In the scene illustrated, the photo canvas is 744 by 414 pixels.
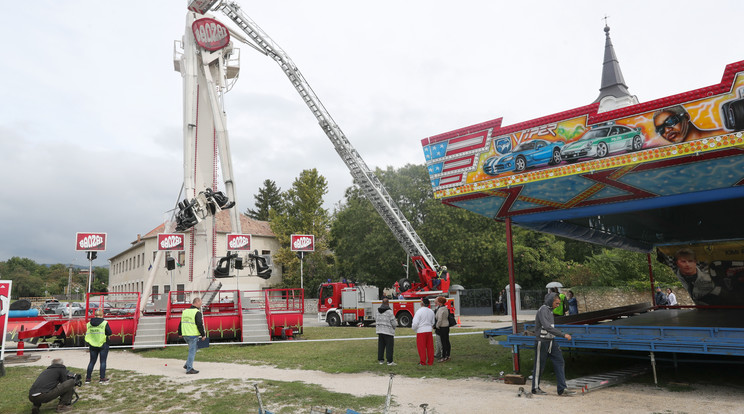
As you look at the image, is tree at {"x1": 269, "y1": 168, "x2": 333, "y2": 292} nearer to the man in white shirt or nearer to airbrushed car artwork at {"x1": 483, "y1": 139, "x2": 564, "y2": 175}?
the man in white shirt

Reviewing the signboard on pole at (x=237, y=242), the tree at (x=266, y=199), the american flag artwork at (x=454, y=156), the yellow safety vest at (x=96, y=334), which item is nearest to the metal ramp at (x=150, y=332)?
the signboard on pole at (x=237, y=242)

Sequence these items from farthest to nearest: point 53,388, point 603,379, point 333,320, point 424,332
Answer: point 333,320 < point 424,332 < point 603,379 < point 53,388

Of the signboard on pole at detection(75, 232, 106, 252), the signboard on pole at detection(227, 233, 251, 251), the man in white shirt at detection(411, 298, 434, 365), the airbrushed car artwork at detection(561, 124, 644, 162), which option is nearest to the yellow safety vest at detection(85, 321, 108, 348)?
the man in white shirt at detection(411, 298, 434, 365)

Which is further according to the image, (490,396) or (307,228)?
(307,228)

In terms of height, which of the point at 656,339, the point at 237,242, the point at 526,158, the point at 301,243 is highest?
the point at 526,158

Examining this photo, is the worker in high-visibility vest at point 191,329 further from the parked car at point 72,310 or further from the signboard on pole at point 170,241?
the parked car at point 72,310

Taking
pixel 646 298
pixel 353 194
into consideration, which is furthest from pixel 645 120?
pixel 353 194

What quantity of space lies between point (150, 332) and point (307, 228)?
96.4ft

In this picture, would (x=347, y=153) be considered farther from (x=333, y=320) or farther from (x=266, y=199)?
(x=266, y=199)

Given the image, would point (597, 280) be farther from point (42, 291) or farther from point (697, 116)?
point (42, 291)

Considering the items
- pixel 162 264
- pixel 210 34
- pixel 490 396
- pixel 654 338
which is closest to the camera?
pixel 490 396

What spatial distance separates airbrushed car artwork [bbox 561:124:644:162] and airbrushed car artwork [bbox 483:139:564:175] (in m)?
0.19

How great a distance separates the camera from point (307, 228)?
44906 millimetres

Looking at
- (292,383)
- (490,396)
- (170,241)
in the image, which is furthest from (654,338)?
(170,241)
